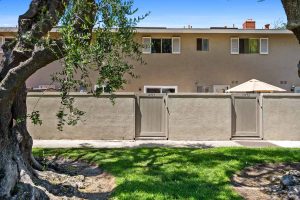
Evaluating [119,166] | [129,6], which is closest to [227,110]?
[119,166]

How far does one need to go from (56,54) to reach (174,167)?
16.1 ft

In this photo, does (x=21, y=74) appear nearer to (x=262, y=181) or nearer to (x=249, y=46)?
(x=262, y=181)

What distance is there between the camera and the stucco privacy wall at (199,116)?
15.7 metres

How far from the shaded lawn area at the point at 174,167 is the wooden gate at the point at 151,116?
3.01 metres

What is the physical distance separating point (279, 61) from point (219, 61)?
3664mm

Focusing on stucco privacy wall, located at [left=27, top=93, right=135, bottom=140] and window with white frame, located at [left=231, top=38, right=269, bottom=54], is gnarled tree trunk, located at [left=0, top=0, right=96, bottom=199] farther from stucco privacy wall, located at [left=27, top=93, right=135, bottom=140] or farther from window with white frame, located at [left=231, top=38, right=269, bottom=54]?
window with white frame, located at [left=231, top=38, right=269, bottom=54]

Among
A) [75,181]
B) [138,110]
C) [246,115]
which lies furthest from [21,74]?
[246,115]

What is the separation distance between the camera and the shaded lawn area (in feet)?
24.6

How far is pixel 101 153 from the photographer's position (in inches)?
468

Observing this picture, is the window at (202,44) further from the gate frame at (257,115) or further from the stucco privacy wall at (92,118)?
the stucco privacy wall at (92,118)

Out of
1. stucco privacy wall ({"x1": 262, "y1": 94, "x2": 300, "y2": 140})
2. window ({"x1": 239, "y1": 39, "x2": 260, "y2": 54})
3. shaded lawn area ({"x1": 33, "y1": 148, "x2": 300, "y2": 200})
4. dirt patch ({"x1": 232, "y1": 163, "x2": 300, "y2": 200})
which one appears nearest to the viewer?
shaded lawn area ({"x1": 33, "y1": 148, "x2": 300, "y2": 200})

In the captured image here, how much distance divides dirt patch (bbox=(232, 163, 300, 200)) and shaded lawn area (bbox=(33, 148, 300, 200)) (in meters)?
0.25

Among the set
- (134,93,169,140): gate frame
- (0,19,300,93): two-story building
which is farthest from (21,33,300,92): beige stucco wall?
(134,93,169,140): gate frame

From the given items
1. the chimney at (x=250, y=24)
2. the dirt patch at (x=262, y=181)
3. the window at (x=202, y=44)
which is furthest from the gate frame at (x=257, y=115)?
the chimney at (x=250, y=24)
